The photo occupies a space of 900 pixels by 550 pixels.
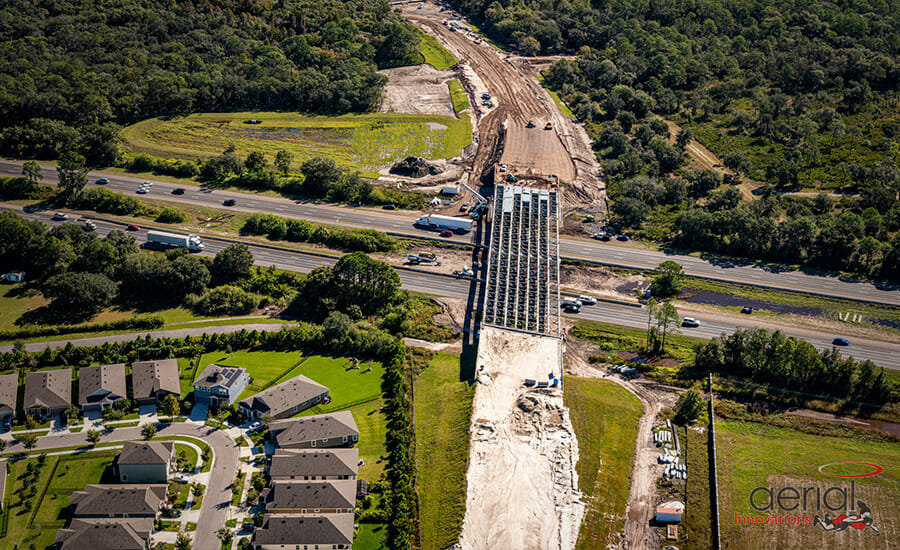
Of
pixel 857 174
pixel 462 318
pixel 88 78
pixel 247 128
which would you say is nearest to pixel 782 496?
pixel 462 318

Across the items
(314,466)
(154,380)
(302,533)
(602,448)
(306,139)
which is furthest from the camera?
(306,139)

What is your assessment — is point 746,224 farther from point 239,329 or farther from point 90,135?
point 90,135

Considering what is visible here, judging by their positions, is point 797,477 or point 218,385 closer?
point 797,477

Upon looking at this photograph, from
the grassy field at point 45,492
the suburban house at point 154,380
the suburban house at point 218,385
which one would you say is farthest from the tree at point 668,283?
the grassy field at point 45,492

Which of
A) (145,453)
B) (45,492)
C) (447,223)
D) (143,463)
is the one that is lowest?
(45,492)

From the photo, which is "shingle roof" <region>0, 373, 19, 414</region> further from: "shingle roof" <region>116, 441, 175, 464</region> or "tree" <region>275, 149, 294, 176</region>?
"tree" <region>275, 149, 294, 176</region>

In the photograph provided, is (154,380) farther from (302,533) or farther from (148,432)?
(302,533)

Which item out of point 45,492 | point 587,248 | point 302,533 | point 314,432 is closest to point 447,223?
point 587,248
